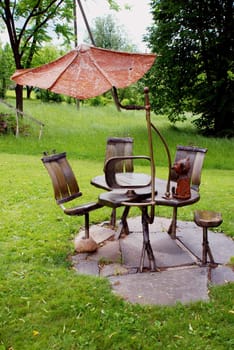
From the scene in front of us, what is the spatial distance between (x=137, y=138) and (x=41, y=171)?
504 cm

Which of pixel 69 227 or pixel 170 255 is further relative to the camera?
pixel 69 227

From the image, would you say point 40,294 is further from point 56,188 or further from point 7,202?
point 7,202

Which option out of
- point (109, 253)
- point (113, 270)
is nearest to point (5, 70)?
point (109, 253)

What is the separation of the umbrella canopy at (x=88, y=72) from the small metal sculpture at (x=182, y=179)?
1069 millimetres

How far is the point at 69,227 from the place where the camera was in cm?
438

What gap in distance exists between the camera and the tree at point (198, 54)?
1228cm

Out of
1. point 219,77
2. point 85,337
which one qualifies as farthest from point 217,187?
point 219,77

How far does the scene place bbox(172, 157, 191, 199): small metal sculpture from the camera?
3348 millimetres

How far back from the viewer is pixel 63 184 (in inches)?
149

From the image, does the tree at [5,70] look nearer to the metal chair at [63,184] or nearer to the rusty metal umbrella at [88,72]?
the metal chair at [63,184]

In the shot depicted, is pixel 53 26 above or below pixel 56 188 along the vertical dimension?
above

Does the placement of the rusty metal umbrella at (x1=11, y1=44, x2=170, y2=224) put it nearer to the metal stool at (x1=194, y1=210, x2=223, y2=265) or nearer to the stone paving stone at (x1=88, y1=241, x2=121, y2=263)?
the metal stool at (x1=194, y1=210, x2=223, y2=265)

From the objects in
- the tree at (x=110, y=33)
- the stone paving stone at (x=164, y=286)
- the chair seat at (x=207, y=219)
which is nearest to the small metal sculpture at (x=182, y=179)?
the chair seat at (x=207, y=219)

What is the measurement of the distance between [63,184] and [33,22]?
1294 centimetres
